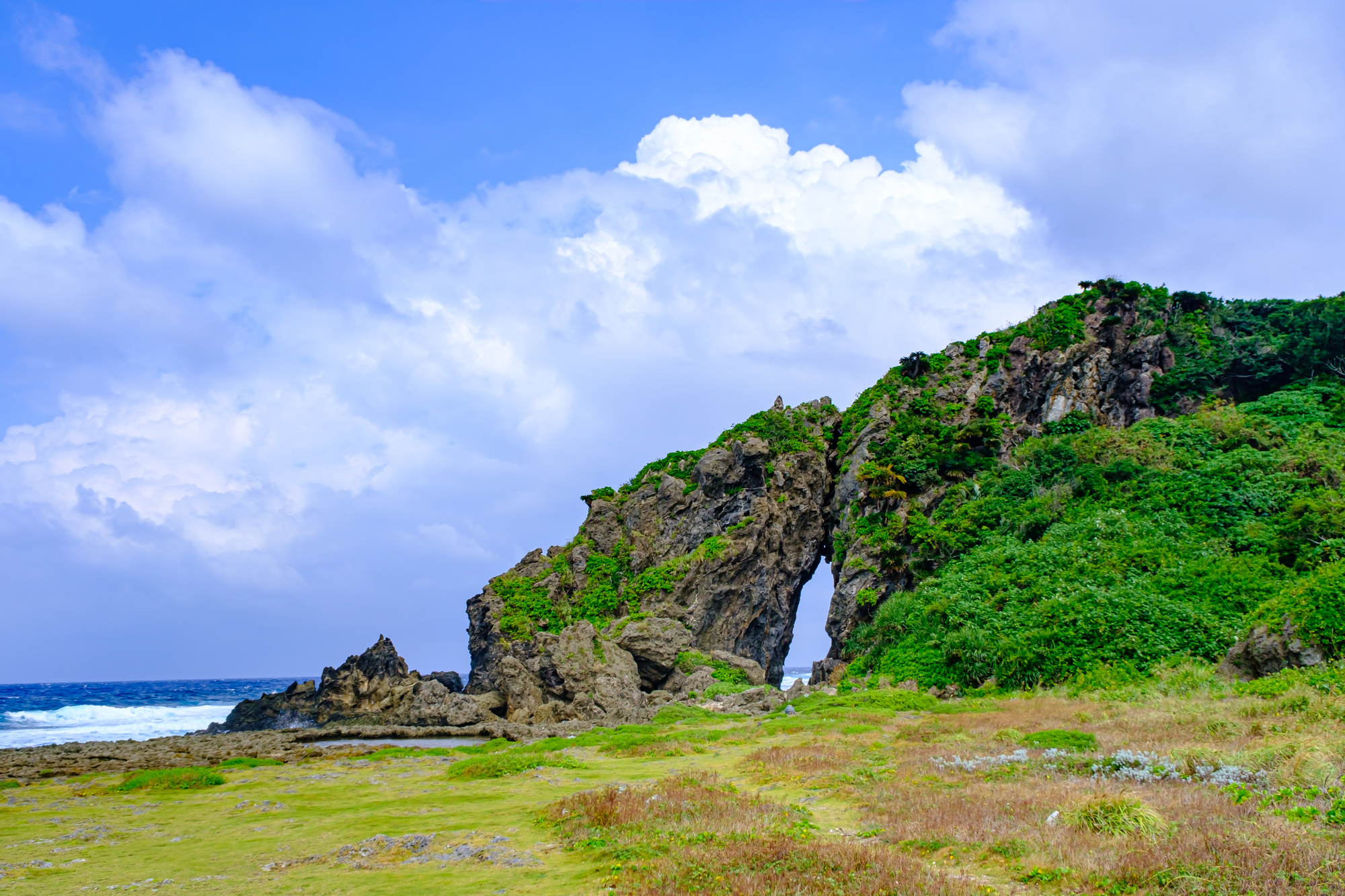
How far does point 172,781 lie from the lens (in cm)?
2062

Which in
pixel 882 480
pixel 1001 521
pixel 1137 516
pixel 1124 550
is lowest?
pixel 1124 550

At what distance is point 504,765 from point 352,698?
36286mm

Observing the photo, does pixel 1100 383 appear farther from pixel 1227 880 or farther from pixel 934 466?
pixel 1227 880

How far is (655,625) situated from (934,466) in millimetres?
21976

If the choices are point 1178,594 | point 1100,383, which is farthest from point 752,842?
point 1100,383

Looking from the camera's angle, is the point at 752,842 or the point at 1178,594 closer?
the point at 752,842

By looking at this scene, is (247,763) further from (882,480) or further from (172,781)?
(882,480)

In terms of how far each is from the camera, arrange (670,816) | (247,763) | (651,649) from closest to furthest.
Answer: (670,816) < (247,763) < (651,649)

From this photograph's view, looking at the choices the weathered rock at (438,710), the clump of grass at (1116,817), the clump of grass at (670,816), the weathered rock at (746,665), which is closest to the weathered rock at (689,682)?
the weathered rock at (746,665)

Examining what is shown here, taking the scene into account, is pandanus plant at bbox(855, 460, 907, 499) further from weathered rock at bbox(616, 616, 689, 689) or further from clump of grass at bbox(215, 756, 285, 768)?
clump of grass at bbox(215, 756, 285, 768)

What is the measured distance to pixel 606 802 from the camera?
12.8 metres

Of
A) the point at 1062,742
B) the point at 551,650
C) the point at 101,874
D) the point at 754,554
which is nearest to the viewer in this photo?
the point at 101,874

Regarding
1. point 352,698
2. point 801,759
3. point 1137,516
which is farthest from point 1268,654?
point 352,698

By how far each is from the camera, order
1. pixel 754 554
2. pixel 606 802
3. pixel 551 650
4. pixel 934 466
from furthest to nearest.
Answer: pixel 754 554 < pixel 934 466 < pixel 551 650 < pixel 606 802
